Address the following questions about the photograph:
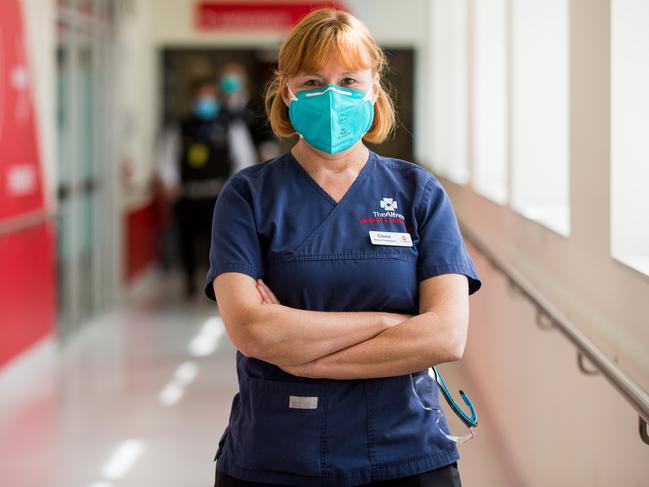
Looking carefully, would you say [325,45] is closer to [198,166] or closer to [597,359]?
[597,359]

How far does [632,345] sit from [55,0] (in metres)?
5.49

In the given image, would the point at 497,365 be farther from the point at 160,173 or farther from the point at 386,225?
the point at 160,173

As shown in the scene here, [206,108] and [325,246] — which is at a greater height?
[206,108]

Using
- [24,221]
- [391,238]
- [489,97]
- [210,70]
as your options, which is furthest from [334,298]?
[210,70]

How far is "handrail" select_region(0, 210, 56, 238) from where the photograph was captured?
5.95 meters

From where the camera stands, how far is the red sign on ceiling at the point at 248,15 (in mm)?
11422

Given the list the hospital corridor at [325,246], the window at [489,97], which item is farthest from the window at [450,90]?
the window at [489,97]

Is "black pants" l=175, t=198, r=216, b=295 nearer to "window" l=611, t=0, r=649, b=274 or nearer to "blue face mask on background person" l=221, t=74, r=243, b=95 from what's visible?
"blue face mask on background person" l=221, t=74, r=243, b=95

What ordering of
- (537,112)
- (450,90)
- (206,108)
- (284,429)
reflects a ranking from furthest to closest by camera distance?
(206,108) → (450,90) → (537,112) → (284,429)

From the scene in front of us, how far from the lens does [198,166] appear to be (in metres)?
9.85

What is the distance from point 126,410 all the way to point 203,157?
4464 mm

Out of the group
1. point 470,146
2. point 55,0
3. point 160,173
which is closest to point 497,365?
point 470,146

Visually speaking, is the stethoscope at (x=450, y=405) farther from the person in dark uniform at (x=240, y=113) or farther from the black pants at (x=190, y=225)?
the black pants at (x=190, y=225)

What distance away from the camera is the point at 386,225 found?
193cm
